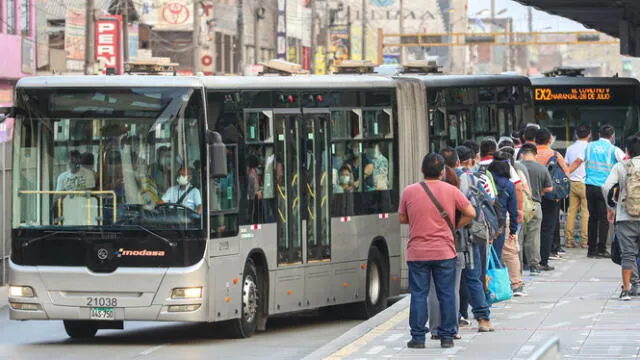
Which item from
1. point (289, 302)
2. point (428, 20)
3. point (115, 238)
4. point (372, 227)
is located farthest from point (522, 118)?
point (428, 20)

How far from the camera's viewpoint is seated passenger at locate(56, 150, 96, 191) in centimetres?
1577

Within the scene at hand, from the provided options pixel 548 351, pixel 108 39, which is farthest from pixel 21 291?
pixel 108 39

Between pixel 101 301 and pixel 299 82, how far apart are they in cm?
374

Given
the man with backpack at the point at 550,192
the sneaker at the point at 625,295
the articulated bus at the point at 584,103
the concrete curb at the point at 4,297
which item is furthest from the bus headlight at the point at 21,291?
the articulated bus at the point at 584,103

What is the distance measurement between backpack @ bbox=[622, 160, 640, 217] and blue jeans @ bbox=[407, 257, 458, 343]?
3886 mm

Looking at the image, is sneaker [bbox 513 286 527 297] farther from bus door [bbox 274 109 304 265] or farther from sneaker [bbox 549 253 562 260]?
sneaker [bbox 549 253 562 260]

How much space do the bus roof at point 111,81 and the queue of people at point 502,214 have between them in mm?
2897

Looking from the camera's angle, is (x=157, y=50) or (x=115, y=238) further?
(x=157, y=50)

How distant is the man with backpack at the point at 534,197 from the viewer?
20.2 meters

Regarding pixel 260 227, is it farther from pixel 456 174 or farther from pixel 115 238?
pixel 456 174

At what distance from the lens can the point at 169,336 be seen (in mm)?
17281

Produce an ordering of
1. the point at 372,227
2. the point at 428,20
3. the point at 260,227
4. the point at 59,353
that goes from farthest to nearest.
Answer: the point at 428,20
the point at 372,227
the point at 260,227
the point at 59,353

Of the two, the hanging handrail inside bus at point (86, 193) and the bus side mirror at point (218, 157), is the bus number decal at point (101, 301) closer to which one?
the hanging handrail inside bus at point (86, 193)

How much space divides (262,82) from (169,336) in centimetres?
294
